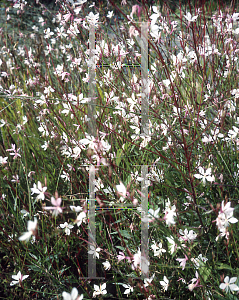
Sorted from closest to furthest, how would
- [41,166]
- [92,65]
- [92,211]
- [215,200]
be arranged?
[92,211], [215,200], [92,65], [41,166]

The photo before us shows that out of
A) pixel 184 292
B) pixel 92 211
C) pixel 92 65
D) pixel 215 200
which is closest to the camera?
pixel 92 211

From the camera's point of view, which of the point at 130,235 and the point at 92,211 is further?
the point at 130,235

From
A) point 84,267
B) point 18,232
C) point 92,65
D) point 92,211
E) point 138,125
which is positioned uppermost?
point 92,65

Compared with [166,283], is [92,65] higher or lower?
higher

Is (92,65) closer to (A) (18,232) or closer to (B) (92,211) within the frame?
(B) (92,211)

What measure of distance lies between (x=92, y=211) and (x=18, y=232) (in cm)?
64

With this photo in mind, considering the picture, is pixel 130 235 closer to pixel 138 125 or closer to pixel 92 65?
pixel 138 125

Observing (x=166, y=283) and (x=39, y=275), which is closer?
(x=166, y=283)

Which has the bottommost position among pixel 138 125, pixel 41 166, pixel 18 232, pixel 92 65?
pixel 18 232

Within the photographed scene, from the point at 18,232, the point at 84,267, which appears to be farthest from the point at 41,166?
the point at 84,267

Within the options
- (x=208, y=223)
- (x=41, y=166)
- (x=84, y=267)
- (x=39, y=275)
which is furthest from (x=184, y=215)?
(x=41, y=166)

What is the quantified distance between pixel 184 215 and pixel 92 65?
0.87 meters

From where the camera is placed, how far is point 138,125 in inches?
52.4

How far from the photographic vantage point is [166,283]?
1153mm
